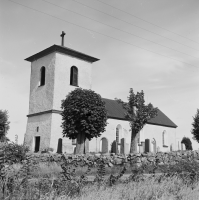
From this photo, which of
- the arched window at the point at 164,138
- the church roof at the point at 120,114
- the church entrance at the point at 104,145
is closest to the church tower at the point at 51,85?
the church entrance at the point at 104,145

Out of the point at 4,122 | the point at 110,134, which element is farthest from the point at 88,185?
the point at 4,122

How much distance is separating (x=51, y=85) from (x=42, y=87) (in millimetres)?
1484

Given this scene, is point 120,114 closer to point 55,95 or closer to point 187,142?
point 55,95

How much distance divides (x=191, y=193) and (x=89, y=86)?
22113 mm

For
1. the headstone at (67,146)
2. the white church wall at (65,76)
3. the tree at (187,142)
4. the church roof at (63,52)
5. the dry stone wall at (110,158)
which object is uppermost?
the church roof at (63,52)

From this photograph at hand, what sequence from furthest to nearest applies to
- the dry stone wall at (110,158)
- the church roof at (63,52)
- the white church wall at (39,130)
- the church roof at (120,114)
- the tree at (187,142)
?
the tree at (187,142)
the church roof at (120,114)
the church roof at (63,52)
the white church wall at (39,130)
the dry stone wall at (110,158)

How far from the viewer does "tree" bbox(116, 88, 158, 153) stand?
22422mm

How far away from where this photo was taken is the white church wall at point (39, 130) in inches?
956

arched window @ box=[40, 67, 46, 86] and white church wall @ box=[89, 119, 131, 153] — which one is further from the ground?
arched window @ box=[40, 67, 46, 86]

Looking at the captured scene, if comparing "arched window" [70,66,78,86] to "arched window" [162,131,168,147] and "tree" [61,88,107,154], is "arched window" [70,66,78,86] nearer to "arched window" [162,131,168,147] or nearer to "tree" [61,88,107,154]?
"tree" [61,88,107,154]

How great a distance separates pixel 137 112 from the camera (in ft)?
74.4

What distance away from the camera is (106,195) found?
228 inches

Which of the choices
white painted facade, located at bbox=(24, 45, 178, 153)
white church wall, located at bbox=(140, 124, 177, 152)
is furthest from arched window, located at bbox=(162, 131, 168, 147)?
white painted facade, located at bbox=(24, 45, 178, 153)

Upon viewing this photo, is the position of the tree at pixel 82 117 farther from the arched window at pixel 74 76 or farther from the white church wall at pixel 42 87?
the arched window at pixel 74 76
